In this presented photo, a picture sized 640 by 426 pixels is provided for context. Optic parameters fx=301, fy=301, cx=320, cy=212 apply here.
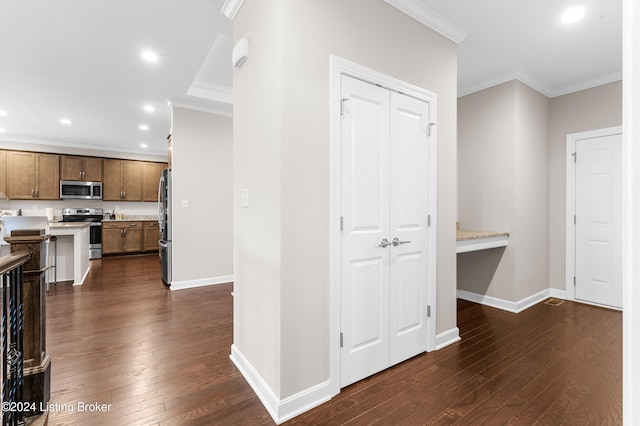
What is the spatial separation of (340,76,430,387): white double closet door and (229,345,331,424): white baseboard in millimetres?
210

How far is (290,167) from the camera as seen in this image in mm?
1767

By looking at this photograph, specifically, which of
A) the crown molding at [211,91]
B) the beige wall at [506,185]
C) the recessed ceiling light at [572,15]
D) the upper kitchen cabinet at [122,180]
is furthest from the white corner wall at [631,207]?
the upper kitchen cabinet at [122,180]

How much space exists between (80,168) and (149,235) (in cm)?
215

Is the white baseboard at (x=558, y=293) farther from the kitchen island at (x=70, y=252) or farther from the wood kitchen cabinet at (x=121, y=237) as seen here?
the wood kitchen cabinet at (x=121, y=237)

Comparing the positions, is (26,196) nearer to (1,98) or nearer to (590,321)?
(1,98)

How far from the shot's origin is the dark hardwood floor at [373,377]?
176cm

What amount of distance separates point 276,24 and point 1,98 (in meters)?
5.07

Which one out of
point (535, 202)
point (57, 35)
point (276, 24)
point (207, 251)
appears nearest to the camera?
point (276, 24)

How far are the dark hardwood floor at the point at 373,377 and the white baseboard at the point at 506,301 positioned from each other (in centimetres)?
11

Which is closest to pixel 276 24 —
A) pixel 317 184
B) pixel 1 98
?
pixel 317 184

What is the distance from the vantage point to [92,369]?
7.34 feet

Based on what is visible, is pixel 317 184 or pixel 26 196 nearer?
pixel 317 184

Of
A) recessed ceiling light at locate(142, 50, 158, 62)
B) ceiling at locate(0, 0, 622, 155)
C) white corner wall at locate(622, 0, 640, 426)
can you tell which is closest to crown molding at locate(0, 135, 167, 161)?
ceiling at locate(0, 0, 622, 155)

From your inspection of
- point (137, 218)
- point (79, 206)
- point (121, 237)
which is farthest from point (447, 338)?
point (79, 206)
